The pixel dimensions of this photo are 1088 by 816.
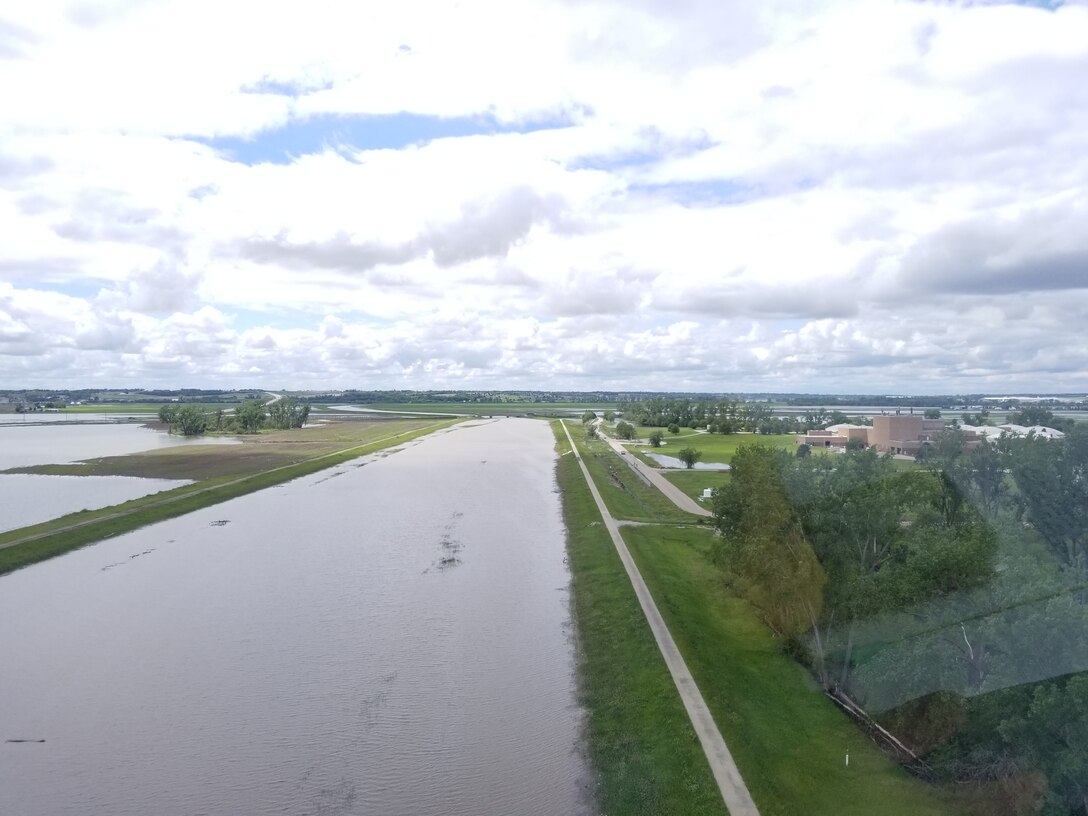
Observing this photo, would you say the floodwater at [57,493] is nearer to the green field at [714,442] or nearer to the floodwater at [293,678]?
the floodwater at [293,678]

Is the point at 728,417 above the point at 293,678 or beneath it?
above

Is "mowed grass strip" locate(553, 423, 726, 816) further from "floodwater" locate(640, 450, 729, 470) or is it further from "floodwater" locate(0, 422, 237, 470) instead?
"floodwater" locate(0, 422, 237, 470)

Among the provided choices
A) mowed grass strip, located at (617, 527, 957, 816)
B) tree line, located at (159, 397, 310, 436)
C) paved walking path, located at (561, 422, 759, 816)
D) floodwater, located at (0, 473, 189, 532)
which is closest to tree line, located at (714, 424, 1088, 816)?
mowed grass strip, located at (617, 527, 957, 816)

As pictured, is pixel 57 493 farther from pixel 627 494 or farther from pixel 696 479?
pixel 696 479

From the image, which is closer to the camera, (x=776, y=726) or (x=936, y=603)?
(x=936, y=603)

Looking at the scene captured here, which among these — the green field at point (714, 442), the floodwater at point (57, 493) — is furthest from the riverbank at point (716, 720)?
the green field at point (714, 442)

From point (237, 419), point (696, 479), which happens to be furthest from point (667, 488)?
point (237, 419)

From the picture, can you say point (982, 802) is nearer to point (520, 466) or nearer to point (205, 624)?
point (205, 624)
